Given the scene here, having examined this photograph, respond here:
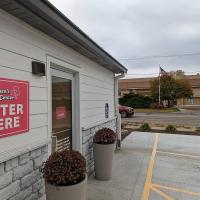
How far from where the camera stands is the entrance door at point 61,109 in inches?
204

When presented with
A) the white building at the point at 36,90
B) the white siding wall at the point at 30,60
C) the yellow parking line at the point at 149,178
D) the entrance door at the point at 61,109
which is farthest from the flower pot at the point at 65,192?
the yellow parking line at the point at 149,178

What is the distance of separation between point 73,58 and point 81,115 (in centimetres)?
134

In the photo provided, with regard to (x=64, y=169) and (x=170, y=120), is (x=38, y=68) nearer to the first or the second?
(x=64, y=169)

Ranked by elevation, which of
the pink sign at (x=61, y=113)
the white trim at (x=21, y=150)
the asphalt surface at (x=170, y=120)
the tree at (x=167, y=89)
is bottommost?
the asphalt surface at (x=170, y=120)

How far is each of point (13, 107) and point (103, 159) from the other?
3099 millimetres

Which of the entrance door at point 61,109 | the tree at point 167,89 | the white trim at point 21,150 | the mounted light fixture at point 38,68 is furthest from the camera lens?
the tree at point 167,89

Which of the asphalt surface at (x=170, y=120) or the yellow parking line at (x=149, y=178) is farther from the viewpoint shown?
the asphalt surface at (x=170, y=120)

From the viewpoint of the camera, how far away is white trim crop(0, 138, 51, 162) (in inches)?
133

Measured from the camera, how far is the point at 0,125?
3.40 metres

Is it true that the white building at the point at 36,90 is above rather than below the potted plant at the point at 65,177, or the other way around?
above

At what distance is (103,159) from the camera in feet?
20.4

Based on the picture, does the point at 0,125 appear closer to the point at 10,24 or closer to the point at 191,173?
the point at 10,24

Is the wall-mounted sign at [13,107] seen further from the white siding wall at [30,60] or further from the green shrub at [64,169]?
the green shrub at [64,169]

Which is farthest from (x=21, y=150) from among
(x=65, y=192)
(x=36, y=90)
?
(x=36, y=90)
